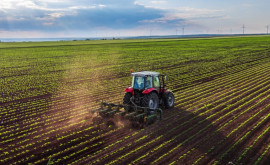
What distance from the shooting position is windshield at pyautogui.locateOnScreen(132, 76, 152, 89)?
42.7 ft

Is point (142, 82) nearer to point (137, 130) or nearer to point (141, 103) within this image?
point (141, 103)

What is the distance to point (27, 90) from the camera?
2058 cm

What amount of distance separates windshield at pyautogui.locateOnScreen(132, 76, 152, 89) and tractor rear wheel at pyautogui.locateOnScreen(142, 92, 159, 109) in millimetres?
502

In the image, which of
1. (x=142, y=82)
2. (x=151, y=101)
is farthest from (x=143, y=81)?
(x=151, y=101)

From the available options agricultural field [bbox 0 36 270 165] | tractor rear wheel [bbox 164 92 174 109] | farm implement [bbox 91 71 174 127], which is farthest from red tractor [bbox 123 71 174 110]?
agricultural field [bbox 0 36 270 165]

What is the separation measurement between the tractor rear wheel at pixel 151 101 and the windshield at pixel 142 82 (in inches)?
19.8

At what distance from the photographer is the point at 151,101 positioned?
13.1 m

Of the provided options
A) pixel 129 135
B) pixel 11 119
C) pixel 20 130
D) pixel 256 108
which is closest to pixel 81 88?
pixel 11 119

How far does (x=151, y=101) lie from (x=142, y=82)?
1.06m

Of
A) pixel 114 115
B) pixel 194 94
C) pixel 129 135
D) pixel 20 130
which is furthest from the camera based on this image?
pixel 194 94

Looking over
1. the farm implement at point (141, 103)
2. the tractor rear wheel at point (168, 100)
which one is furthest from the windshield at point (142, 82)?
the tractor rear wheel at point (168, 100)

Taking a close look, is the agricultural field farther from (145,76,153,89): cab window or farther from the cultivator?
(145,76,153,89): cab window

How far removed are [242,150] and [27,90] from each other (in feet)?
55.1

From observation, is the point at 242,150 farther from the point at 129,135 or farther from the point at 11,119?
the point at 11,119
